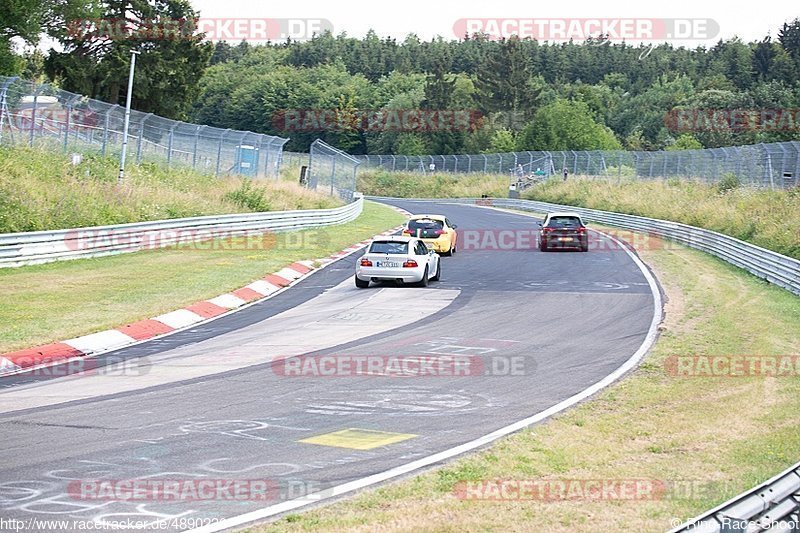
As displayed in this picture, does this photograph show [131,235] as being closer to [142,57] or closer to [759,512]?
[759,512]

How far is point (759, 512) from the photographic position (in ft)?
18.0

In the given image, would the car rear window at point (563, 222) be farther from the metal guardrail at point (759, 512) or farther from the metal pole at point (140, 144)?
the metal guardrail at point (759, 512)

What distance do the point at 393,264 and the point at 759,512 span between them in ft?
59.2

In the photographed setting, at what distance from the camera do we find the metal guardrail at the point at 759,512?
512 cm

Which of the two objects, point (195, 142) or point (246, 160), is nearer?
point (195, 142)

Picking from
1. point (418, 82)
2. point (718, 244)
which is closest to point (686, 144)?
point (418, 82)

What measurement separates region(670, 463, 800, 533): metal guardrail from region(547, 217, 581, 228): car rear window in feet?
92.2

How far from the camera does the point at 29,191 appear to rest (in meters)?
25.6

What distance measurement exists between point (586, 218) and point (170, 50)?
83.9 ft

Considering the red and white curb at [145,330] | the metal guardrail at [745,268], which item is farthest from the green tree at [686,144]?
the red and white curb at [145,330]

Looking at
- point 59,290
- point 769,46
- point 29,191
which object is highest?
point 769,46

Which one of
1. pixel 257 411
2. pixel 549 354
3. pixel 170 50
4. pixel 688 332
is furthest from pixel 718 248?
pixel 170 50

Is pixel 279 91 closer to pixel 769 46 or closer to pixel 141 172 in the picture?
pixel 769 46

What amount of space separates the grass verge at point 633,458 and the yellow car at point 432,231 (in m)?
15.6
